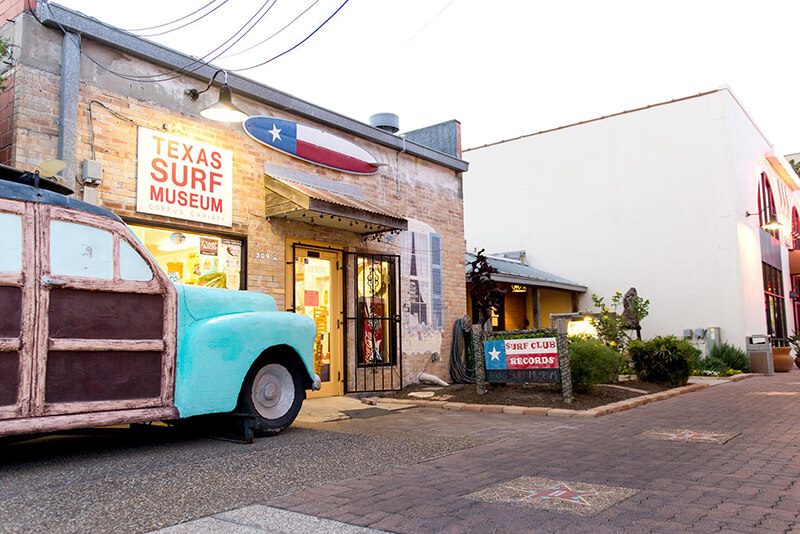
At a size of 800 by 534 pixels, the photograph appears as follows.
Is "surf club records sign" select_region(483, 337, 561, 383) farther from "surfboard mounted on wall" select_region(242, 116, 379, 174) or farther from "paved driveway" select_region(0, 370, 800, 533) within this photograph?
"surfboard mounted on wall" select_region(242, 116, 379, 174)

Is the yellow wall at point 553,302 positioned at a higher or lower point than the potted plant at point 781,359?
higher

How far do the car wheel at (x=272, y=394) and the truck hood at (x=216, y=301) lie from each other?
0.61m

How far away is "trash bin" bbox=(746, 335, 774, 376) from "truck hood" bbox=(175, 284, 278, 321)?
1562 cm

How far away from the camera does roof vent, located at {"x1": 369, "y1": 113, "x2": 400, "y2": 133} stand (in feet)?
40.7

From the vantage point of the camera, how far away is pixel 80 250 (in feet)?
15.8

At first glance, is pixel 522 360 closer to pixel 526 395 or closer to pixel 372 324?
pixel 526 395

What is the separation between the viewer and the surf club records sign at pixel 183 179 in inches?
299

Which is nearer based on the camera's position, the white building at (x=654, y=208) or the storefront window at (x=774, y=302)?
the white building at (x=654, y=208)

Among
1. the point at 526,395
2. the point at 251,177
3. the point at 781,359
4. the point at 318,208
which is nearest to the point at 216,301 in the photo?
the point at 318,208

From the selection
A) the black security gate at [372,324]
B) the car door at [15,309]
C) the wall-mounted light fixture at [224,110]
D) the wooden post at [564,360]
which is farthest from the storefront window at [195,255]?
the wooden post at [564,360]

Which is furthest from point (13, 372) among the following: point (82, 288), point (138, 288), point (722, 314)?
point (722, 314)

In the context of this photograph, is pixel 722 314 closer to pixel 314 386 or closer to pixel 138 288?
pixel 314 386

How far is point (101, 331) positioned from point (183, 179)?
3562 mm

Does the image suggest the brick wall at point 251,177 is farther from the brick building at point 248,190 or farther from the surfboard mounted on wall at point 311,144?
the surfboard mounted on wall at point 311,144
